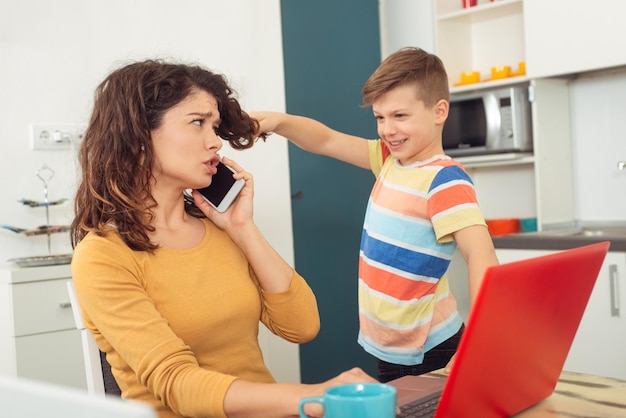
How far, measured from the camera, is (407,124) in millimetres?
1762

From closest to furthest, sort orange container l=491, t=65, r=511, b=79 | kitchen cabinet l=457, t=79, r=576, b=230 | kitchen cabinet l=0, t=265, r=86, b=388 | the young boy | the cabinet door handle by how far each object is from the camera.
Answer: the young boy
kitchen cabinet l=0, t=265, r=86, b=388
the cabinet door handle
kitchen cabinet l=457, t=79, r=576, b=230
orange container l=491, t=65, r=511, b=79

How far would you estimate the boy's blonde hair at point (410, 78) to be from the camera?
178 centimetres

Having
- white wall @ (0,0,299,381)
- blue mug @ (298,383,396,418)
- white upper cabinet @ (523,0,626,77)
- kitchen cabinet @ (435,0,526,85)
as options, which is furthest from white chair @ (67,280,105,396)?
kitchen cabinet @ (435,0,526,85)

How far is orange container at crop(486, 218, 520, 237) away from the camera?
11.7ft

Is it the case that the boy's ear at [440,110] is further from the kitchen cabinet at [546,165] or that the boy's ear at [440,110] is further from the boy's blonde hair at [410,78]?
the kitchen cabinet at [546,165]

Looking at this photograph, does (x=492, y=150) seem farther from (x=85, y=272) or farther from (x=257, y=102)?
(x=85, y=272)

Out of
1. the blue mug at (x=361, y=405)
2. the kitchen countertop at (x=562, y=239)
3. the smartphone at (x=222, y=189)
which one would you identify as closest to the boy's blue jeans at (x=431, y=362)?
the smartphone at (x=222, y=189)

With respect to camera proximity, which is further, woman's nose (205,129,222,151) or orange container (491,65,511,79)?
orange container (491,65,511,79)

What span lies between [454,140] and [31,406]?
319 cm

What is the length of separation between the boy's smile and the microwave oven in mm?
1712

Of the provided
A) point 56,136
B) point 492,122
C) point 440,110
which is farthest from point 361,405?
point 492,122

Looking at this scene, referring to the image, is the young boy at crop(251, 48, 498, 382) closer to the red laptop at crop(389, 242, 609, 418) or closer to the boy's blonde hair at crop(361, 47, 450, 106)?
the boy's blonde hair at crop(361, 47, 450, 106)

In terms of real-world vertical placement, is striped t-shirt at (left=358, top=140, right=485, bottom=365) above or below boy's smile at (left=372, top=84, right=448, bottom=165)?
below

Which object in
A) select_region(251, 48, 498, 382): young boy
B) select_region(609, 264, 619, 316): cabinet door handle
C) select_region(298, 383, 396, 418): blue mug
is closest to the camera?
select_region(298, 383, 396, 418): blue mug
